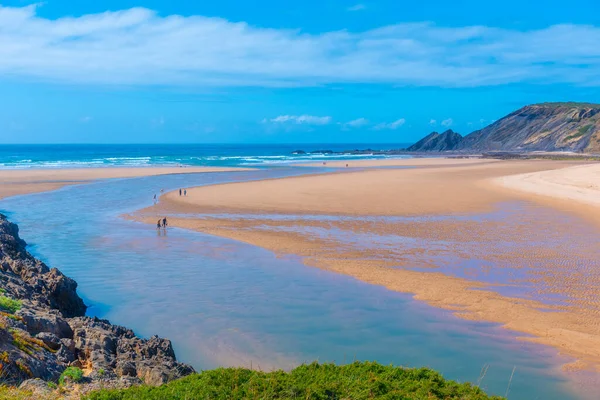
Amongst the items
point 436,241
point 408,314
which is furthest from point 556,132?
point 408,314

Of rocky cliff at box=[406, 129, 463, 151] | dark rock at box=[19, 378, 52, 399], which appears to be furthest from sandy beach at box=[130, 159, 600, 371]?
rocky cliff at box=[406, 129, 463, 151]

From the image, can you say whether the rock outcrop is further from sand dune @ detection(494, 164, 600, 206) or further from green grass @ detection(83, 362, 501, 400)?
green grass @ detection(83, 362, 501, 400)

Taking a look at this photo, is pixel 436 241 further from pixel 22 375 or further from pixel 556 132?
pixel 556 132

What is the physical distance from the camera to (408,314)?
37.7 feet

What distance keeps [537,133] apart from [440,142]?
23.3 m

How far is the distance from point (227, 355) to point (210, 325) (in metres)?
1.55

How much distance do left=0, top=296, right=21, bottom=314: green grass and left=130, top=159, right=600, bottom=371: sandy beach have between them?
26.7 ft

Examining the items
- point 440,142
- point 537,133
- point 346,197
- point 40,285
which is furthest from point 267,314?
point 440,142

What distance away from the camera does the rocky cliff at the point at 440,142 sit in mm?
139712

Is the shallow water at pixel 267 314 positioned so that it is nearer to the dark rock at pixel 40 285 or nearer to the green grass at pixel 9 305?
the dark rock at pixel 40 285

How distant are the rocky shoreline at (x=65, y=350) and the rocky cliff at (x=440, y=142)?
13513cm

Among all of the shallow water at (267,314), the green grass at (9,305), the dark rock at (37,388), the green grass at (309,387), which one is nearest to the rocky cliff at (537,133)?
the shallow water at (267,314)

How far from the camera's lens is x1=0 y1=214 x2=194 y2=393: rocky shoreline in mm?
6707

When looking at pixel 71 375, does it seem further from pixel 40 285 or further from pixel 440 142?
Result: pixel 440 142
